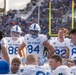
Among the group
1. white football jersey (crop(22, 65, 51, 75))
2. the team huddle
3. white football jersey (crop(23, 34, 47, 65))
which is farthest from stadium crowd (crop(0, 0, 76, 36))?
white football jersey (crop(22, 65, 51, 75))

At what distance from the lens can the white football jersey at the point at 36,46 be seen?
895 cm

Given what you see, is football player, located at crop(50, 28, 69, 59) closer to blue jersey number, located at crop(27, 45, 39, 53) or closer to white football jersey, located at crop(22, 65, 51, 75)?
blue jersey number, located at crop(27, 45, 39, 53)

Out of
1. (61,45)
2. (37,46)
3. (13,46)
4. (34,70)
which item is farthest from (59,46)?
(34,70)

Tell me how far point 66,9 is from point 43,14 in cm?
145

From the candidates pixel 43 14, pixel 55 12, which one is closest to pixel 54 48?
pixel 55 12

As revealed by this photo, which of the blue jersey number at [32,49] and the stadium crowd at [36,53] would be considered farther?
the blue jersey number at [32,49]

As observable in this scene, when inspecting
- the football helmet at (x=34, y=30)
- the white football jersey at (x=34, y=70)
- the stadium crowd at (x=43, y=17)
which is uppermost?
the football helmet at (x=34, y=30)

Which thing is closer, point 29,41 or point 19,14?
point 29,41

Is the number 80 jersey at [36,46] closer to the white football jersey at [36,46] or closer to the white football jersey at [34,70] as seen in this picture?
the white football jersey at [36,46]

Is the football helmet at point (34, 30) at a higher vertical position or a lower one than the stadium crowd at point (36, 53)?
higher

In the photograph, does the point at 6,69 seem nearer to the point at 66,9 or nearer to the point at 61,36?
the point at 61,36

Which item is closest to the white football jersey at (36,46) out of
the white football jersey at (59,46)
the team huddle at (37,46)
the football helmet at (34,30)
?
the team huddle at (37,46)

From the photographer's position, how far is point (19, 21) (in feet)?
88.0

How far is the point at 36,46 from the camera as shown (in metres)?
8.99
